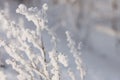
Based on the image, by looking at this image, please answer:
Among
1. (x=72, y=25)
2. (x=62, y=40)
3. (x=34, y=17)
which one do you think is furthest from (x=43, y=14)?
(x=72, y=25)

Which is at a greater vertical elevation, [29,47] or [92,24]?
[92,24]

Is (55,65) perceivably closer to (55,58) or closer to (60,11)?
(55,58)

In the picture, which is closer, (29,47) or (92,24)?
(29,47)

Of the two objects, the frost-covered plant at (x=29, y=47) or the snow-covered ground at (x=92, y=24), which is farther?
the snow-covered ground at (x=92, y=24)

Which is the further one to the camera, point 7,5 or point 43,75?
point 7,5

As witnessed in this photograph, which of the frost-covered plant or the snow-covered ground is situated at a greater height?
the snow-covered ground

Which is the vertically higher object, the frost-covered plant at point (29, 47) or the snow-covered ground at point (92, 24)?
the snow-covered ground at point (92, 24)

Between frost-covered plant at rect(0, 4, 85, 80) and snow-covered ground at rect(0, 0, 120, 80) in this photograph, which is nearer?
frost-covered plant at rect(0, 4, 85, 80)

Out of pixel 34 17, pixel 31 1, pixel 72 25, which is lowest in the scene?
pixel 34 17
